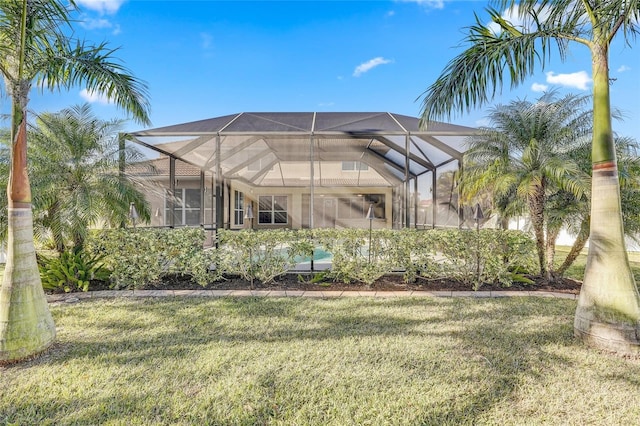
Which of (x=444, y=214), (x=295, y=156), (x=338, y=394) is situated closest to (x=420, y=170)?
(x=444, y=214)

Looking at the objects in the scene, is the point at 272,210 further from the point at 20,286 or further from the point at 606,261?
the point at 606,261

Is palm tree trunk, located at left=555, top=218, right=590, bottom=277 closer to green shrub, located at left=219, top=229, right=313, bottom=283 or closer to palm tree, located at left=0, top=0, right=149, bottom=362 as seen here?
green shrub, located at left=219, top=229, right=313, bottom=283

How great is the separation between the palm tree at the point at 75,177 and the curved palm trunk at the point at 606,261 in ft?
23.7

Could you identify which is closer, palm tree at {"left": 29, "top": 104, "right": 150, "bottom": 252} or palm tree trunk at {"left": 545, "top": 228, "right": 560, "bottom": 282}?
palm tree at {"left": 29, "top": 104, "right": 150, "bottom": 252}

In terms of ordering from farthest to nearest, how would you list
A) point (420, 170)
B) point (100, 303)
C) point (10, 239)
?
point (420, 170) → point (100, 303) → point (10, 239)

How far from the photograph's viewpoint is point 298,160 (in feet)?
38.1

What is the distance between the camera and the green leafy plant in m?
5.28

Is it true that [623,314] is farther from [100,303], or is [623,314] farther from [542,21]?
[100,303]

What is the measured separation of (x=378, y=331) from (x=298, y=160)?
884 cm

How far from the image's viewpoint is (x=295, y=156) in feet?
35.4

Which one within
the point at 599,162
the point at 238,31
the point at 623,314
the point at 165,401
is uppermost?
the point at 238,31

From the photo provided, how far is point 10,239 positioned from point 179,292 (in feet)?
8.61

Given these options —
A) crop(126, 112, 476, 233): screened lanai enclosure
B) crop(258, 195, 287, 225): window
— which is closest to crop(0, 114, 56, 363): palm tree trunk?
crop(126, 112, 476, 233): screened lanai enclosure

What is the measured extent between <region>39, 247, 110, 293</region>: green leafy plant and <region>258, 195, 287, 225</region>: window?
42.2 ft
